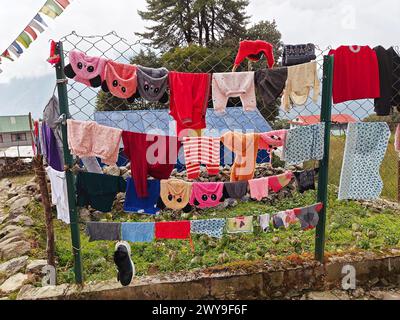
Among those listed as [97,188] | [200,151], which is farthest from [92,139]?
[200,151]

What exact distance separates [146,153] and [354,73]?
228cm

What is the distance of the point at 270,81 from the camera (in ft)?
9.86

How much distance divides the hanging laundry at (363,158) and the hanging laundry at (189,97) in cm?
157

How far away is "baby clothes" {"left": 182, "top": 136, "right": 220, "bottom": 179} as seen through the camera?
319 cm

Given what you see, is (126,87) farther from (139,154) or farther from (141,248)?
(141,248)

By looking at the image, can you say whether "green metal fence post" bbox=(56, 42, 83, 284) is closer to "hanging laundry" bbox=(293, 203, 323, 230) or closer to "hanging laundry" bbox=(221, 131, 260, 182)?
"hanging laundry" bbox=(221, 131, 260, 182)

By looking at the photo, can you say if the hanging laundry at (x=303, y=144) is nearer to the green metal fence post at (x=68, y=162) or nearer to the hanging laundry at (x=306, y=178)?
the hanging laundry at (x=306, y=178)

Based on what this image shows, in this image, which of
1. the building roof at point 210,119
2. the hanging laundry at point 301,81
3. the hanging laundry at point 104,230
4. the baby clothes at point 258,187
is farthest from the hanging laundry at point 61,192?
the building roof at point 210,119

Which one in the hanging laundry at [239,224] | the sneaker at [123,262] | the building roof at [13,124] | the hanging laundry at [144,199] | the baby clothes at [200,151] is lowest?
the sneaker at [123,262]

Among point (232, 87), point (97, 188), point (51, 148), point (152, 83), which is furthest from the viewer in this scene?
point (51, 148)

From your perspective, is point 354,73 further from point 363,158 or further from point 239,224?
point 239,224

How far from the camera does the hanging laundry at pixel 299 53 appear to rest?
3.08 meters

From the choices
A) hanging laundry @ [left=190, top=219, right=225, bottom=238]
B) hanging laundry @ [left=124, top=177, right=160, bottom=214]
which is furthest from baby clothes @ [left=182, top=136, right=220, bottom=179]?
hanging laundry @ [left=190, top=219, right=225, bottom=238]
